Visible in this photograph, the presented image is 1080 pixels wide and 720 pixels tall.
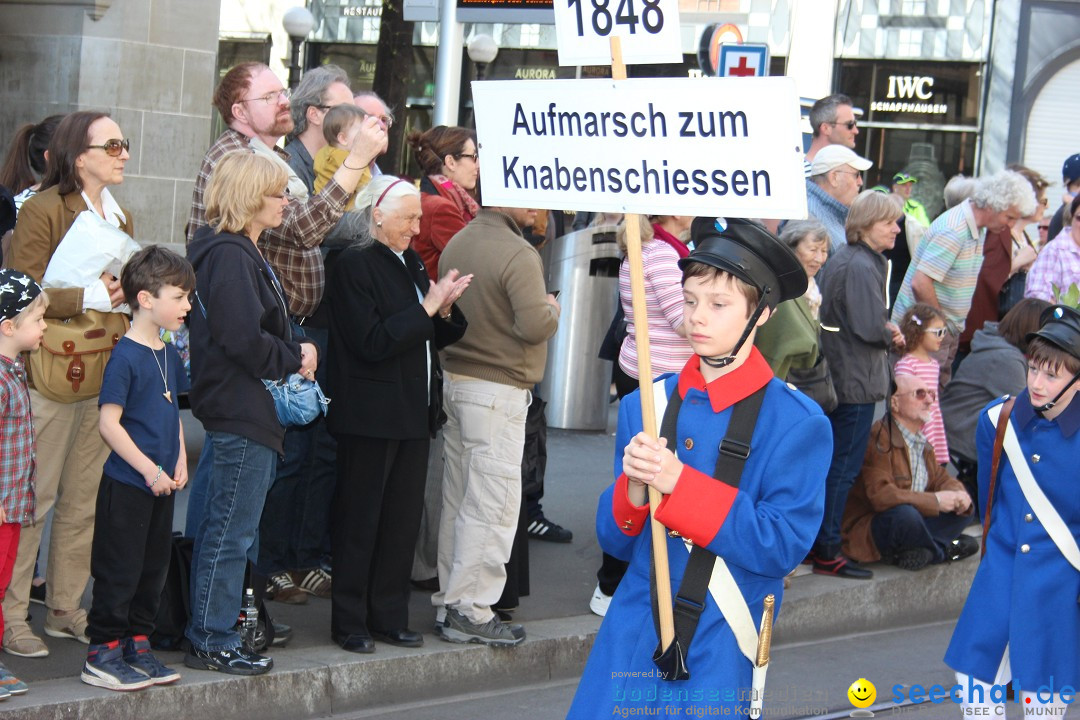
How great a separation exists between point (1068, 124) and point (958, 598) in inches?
598

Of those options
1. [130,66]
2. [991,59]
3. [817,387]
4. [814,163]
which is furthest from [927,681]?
[991,59]

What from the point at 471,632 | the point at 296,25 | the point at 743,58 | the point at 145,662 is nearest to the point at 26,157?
the point at 145,662

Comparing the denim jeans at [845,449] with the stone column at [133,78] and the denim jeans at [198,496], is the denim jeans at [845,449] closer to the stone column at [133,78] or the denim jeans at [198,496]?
the denim jeans at [198,496]

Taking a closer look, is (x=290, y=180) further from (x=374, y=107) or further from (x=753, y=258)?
(x=753, y=258)

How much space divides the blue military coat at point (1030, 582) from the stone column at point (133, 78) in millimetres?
7965

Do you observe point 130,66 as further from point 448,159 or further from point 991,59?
point 991,59

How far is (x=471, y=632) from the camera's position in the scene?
607 centimetres

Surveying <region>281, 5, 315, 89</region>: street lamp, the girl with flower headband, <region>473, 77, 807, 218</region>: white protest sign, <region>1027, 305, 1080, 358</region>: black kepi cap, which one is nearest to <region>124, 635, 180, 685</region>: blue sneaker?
<region>473, 77, 807, 218</region>: white protest sign

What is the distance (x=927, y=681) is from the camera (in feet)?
22.3

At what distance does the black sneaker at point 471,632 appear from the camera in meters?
6.06

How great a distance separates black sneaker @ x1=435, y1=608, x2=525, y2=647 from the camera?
19.9ft

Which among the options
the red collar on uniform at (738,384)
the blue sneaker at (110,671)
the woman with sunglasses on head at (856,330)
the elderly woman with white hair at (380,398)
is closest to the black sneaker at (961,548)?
the woman with sunglasses on head at (856,330)

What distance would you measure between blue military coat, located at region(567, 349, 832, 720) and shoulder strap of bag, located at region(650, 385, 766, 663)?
2 centimetres

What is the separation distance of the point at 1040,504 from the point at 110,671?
310cm
